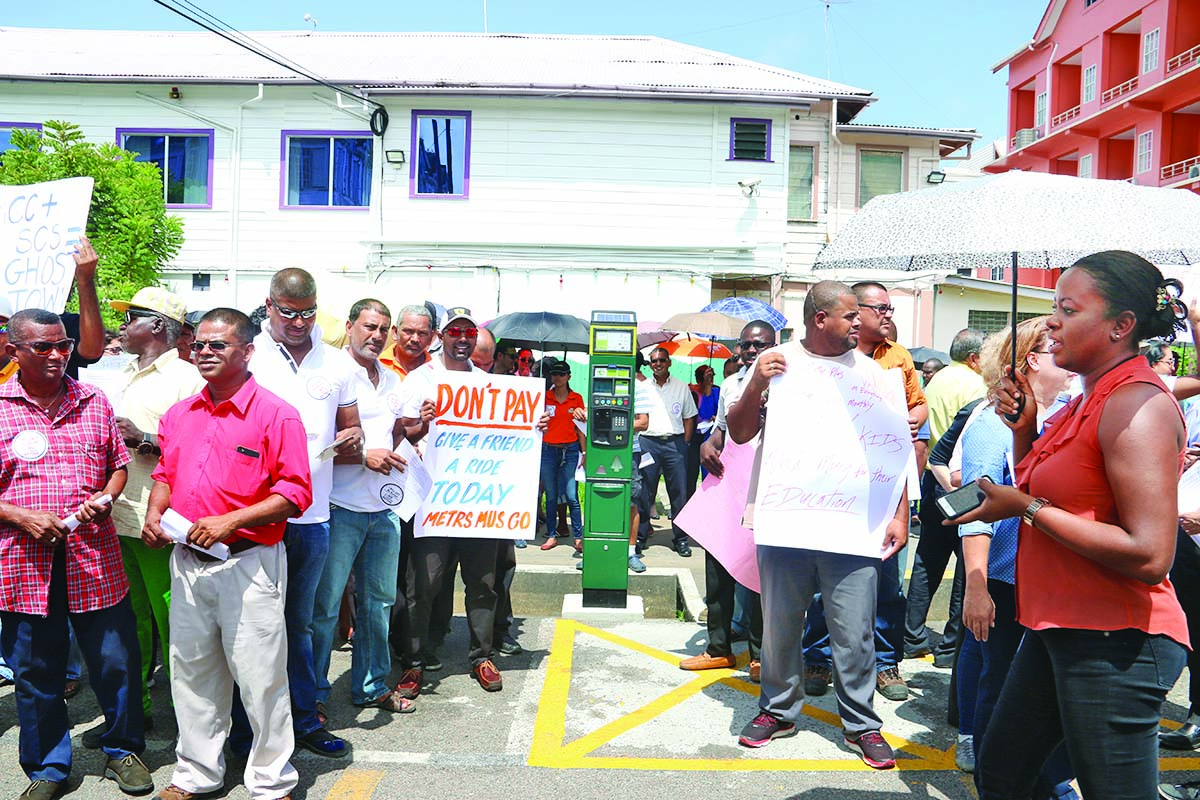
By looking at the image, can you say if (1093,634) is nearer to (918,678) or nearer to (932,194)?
(932,194)

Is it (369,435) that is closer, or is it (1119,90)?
(369,435)

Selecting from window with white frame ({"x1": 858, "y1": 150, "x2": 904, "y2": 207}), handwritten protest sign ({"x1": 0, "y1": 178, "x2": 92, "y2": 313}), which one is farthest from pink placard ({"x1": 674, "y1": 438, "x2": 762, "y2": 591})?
window with white frame ({"x1": 858, "y1": 150, "x2": 904, "y2": 207})

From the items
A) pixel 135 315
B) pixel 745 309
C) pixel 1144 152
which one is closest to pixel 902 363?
pixel 135 315

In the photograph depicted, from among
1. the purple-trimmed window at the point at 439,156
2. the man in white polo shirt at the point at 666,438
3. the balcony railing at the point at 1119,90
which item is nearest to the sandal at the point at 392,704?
the man in white polo shirt at the point at 666,438

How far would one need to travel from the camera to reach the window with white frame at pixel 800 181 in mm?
20219

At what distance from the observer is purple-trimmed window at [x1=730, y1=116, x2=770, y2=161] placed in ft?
60.6

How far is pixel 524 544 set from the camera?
10719 millimetres

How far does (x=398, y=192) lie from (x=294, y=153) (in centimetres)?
216

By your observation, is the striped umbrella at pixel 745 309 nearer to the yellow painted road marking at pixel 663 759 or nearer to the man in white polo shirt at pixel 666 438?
the man in white polo shirt at pixel 666 438

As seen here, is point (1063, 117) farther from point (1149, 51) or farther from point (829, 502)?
point (829, 502)

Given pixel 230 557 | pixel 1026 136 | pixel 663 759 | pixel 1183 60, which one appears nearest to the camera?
pixel 230 557

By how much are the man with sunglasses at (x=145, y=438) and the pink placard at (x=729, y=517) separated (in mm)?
2924

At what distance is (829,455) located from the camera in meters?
4.88

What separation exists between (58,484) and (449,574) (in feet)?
7.78
